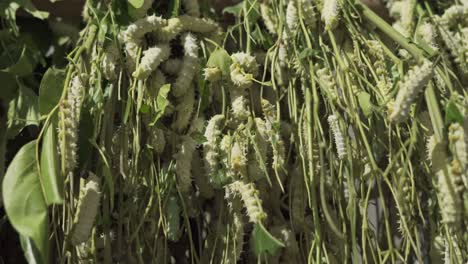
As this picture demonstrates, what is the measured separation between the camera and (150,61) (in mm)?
728

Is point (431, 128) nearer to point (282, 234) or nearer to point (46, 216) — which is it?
point (282, 234)

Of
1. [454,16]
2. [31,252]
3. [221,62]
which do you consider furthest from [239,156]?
[454,16]

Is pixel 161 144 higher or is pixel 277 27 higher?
pixel 277 27

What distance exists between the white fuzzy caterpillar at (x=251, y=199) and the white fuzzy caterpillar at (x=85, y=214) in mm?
144

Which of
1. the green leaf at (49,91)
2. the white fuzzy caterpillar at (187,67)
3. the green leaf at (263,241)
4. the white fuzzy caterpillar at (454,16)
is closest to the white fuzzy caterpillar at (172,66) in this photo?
the white fuzzy caterpillar at (187,67)

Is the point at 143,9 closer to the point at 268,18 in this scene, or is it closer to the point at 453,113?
the point at 268,18

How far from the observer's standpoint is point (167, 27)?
76 cm

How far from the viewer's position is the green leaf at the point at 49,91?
69 cm

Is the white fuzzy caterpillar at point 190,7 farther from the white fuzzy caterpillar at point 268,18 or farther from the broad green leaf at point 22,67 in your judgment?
the broad green leaf at point 22,67

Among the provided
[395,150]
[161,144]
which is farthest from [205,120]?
[395,150]

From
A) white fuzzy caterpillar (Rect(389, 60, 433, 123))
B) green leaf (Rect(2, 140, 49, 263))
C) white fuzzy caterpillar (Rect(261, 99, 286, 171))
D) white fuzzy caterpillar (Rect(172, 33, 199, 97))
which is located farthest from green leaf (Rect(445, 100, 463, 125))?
green leaf (Rect(2, 140, 49, 263))

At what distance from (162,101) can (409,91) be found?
0.26 meters

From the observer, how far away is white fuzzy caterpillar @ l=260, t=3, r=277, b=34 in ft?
2.70

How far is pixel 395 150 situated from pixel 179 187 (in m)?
0.25
